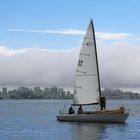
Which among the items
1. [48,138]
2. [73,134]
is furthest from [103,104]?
[48,138]

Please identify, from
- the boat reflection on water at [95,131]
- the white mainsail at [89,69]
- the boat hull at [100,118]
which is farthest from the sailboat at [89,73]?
the boat reflection on water at [95,131]

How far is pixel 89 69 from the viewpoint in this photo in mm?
71188

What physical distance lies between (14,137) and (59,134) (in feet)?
19.7

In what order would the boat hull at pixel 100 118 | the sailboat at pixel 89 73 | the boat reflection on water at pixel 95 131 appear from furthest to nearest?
1. the sailboat at pixel 89 73
2. the boat hull at pixel 100 118
3. the boat reflection on water at pixel 95 131

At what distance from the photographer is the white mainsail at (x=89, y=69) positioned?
7088 cm

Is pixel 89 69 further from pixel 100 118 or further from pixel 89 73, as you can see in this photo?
pixel 100 118

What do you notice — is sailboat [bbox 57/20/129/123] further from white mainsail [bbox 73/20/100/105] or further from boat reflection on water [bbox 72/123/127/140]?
boat reflection on water [bbox 72/123/127/140]

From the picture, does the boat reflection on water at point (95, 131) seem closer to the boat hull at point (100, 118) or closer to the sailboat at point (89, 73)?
the boat hull at point (100, 118)

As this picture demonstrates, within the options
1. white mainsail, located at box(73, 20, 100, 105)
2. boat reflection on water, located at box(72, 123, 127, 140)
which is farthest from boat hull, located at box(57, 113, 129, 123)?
white mainsail, located at box(73, 20, 100, 105)

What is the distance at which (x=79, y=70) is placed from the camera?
71.3m

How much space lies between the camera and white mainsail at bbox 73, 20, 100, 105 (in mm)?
70875

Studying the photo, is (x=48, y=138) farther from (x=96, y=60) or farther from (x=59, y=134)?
(x=96, y=60)

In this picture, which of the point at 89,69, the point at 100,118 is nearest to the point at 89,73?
the point at 89,69

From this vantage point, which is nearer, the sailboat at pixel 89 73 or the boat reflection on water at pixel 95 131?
the boat reflection on water at pixel 95 131
